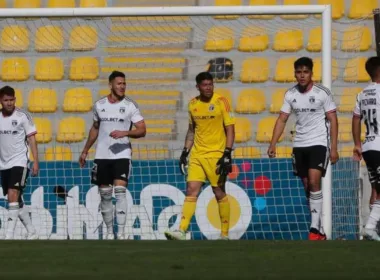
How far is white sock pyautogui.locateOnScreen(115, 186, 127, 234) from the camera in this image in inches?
503

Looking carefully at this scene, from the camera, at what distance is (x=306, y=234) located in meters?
14.2

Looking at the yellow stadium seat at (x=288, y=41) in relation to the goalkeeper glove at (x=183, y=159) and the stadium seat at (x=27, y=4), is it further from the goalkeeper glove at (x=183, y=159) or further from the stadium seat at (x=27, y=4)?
the stadium seat at (x=27, y=4)

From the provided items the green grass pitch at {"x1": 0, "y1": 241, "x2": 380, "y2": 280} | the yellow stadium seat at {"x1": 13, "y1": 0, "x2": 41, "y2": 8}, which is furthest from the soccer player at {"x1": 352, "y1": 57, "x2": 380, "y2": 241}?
the yellow stadium seat at {"x1": 13, "y1": 0, "x2": 41, "y2": 8}

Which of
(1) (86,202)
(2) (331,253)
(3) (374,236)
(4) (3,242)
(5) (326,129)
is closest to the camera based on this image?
(2) (331,253)

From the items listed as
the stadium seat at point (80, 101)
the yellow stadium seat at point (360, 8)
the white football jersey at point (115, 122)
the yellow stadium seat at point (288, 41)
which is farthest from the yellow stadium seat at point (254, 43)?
the white football jersey at point (115, 122)

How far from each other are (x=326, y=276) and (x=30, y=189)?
7846 mm

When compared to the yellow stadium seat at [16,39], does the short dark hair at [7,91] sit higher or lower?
lower

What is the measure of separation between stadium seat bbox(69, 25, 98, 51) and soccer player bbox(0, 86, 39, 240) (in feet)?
6.40

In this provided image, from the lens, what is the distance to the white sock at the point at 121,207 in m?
12.8

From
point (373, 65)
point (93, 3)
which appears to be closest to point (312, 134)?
point (373, 65)

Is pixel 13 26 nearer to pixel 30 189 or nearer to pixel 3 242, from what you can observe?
pixel 30 189

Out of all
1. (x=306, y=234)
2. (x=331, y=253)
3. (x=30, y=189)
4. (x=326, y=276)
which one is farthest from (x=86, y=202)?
(x=326, y=276)

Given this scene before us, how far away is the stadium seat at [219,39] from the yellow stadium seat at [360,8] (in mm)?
1851

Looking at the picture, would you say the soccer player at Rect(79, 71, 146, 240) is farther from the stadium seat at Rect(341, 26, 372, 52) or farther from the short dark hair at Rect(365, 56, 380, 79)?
the stadium seat at Rect(341, 26, 372, 52)
